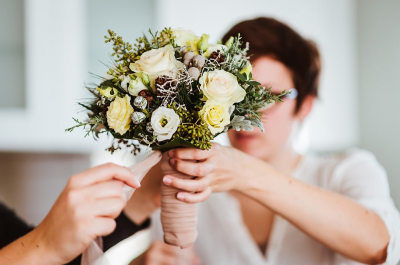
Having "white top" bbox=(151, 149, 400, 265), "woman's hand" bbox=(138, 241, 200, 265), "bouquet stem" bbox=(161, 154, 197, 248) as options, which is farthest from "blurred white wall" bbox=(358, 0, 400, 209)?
"bouquet stem" bbox=(161, 154, 197, 248)

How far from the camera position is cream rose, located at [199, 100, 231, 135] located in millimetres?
748

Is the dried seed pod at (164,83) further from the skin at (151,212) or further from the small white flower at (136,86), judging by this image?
the skin at (151,212)

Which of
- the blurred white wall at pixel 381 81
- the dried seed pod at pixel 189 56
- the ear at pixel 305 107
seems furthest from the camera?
the blurred white wall at pixel 381 81

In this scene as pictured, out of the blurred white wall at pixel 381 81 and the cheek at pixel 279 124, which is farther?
the blurred white wall at pixel 381 81

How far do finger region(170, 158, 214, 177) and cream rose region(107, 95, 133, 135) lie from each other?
0.15 meters

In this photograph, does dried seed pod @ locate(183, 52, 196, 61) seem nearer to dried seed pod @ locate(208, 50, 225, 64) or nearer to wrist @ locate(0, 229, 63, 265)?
dried seed pod @ locate(208, 50, 225, 64)

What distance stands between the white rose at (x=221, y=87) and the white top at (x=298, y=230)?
57cm

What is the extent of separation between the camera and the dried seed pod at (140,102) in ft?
2.50

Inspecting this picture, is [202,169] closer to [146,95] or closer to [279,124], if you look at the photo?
[146,95]

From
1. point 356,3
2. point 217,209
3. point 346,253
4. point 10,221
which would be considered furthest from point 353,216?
point 356,3

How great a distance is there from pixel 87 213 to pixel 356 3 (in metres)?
2.44

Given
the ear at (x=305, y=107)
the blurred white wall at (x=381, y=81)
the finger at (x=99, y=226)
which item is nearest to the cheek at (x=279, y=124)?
the ear at (x=305, y=107)

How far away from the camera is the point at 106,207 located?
2.37 ft

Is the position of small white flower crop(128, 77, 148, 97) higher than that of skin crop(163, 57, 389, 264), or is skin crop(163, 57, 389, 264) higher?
small white flower crop(128, 77, 148, 97)
